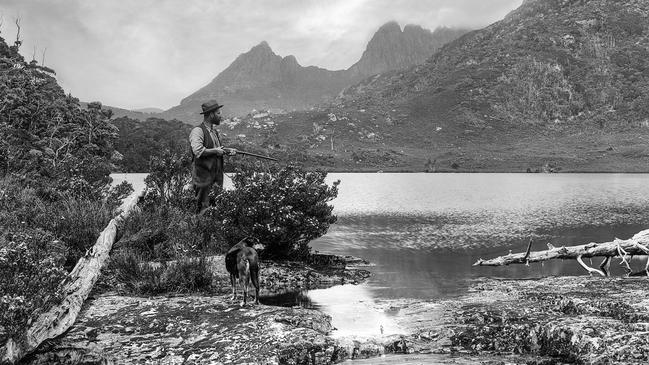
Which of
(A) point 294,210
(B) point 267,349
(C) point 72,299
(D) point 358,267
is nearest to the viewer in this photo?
(B) point 267,349

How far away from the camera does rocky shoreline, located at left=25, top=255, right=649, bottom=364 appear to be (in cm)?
735

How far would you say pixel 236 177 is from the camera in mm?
17125

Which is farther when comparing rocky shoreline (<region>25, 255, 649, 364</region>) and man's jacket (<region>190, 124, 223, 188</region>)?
man's jacket (<region>190, 124, 223, 188</region>)

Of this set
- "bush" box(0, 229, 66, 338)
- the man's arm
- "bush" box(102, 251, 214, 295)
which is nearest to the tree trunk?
the man's arm

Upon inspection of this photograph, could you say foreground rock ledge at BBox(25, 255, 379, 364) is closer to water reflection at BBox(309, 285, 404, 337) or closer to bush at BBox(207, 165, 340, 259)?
water reflection at BBox(309, 285, 404, 337)

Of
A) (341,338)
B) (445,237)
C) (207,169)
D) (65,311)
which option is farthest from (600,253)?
(65,311)

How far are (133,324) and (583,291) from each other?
31.7 feet

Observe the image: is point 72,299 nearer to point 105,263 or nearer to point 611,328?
point 105,263

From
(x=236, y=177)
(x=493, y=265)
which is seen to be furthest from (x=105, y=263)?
(x=493, y=265)

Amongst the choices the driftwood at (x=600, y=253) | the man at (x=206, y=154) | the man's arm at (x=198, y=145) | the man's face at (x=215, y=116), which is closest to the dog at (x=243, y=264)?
the man at (x=206, y=154)

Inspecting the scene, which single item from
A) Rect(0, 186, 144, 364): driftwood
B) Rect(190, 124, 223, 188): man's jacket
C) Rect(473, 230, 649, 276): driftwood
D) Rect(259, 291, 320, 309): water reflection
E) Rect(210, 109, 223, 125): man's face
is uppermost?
Rect(210, 109, 223, 125): man's face

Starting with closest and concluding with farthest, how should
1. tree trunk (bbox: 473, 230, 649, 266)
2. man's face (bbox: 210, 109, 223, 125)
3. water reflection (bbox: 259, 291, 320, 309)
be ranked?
water reflection (bbox: 259, 291, 320, 309), man's face (bbox: 210, 109, 223, 125), tree trunk (bbox: 473, 230, 649, 266)

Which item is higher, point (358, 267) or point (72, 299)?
point (72, 299)

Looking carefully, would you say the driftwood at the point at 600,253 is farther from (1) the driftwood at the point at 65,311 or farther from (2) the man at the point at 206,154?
(1) the driftwood at the point at 65,311
